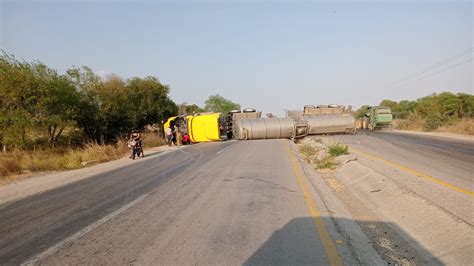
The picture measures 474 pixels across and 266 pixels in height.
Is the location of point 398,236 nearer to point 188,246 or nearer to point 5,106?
point 188,246

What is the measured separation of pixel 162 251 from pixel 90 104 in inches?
969

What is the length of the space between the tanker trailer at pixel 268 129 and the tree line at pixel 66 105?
10826mm

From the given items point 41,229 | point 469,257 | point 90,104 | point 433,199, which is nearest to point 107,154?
point 90,104

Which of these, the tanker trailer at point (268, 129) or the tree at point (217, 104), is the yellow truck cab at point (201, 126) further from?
the tree at point (217, 104)

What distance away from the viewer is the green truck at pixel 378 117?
142 feet

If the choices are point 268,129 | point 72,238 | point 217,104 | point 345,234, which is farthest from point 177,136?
point 217,104

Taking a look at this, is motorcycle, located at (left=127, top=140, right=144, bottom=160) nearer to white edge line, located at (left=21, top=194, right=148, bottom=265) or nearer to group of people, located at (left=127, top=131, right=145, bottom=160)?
group of people, located at (left=127, top=131, right=145, bottom=160)

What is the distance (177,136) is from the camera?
95.9ft

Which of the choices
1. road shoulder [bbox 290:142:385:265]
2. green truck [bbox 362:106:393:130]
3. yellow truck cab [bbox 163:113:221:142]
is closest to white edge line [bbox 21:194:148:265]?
road shoulder [bbox 290:142:385:265]

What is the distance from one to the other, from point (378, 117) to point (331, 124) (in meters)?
14.0

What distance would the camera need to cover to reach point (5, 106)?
61.0 feet

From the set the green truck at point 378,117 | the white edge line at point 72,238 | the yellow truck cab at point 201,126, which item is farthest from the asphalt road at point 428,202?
the green truck at point 378,117

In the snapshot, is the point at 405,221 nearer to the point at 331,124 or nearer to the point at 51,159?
the point at 51,159

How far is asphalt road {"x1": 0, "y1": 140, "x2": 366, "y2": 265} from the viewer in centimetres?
428
